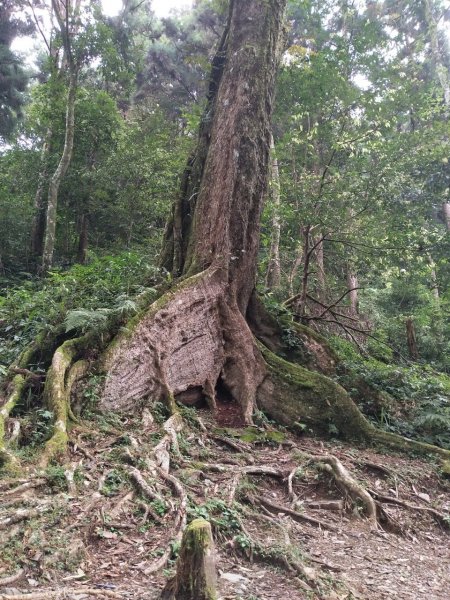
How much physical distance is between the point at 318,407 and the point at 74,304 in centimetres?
413

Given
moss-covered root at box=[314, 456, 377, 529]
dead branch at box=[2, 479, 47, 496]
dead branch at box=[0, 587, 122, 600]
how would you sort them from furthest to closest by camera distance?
moss-covered root at box=[314, 456, 377, 529], dead branch at box=[2, 479, 47, 496], dead branch at box=[0, 587, 122, 600]

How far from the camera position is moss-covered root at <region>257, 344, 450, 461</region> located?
6961 mm

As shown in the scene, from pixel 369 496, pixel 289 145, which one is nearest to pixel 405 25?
pixel 289 145

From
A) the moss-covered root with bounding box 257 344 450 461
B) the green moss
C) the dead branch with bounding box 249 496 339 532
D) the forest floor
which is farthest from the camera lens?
the green moss

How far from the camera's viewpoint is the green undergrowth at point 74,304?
6.18m

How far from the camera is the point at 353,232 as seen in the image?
33.8 feet

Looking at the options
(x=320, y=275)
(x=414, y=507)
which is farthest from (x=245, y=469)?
(x=320, y=275)

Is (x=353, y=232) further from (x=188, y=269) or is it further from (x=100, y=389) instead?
(x=100, y=389)

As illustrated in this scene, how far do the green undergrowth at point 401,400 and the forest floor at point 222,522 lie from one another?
1.37 metres

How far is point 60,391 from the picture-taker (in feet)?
16.7

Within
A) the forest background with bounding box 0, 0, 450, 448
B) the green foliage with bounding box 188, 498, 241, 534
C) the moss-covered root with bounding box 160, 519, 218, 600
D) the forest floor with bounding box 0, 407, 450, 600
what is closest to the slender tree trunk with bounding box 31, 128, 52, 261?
the forest background with bounding box 0, 0, 450, 448

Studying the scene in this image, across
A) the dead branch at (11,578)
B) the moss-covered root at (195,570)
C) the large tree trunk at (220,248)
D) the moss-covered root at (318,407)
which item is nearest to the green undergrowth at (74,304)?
the large tree trunk at (220,248)

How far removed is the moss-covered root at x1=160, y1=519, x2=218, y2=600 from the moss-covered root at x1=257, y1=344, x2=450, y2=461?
4724 millimetres

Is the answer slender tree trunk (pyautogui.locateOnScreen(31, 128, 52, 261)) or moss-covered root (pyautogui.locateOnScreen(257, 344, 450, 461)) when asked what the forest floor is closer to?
moss-covered root (pyautogui.locateOnScreen(257, 344, 450, 461))
